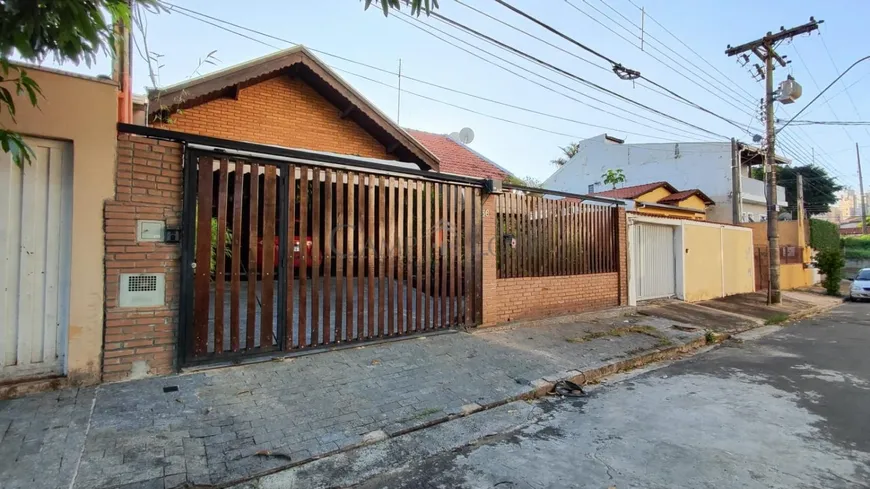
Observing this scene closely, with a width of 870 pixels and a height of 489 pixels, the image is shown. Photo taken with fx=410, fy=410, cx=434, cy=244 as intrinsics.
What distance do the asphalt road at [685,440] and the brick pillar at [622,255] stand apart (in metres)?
3.92

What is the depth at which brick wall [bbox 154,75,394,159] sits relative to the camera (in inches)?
329

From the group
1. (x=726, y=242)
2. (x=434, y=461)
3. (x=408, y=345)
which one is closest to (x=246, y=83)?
(x=408, y=345)

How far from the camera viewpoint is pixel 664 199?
19.5 metres

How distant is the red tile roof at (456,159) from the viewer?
1217cm

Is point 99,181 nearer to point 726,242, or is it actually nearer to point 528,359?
point 528,359

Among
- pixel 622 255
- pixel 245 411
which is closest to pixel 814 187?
pixel 622 255

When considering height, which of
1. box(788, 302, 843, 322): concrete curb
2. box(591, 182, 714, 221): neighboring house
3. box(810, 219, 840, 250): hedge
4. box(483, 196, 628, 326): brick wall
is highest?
box(591, 182, 714, 221): neighboring house

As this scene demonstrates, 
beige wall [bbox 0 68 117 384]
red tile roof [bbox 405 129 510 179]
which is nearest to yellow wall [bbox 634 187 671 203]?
red tile roof [bbox 405 129 510 179]

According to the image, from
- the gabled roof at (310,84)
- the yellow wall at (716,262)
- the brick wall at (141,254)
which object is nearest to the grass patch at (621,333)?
the yellow wall at (716,262)

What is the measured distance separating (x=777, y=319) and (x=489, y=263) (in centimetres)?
910

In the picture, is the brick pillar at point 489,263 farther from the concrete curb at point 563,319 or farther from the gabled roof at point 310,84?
the gabled roof at point 310,84

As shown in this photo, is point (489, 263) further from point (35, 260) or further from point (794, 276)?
point (794, 276)

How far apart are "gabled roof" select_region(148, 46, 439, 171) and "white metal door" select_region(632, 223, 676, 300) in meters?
5.63

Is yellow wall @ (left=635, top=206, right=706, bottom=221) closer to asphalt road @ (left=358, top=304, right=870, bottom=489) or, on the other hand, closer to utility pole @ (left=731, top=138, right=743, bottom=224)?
utility pole @ (left=731, top=138, right=743, bottom=224)
